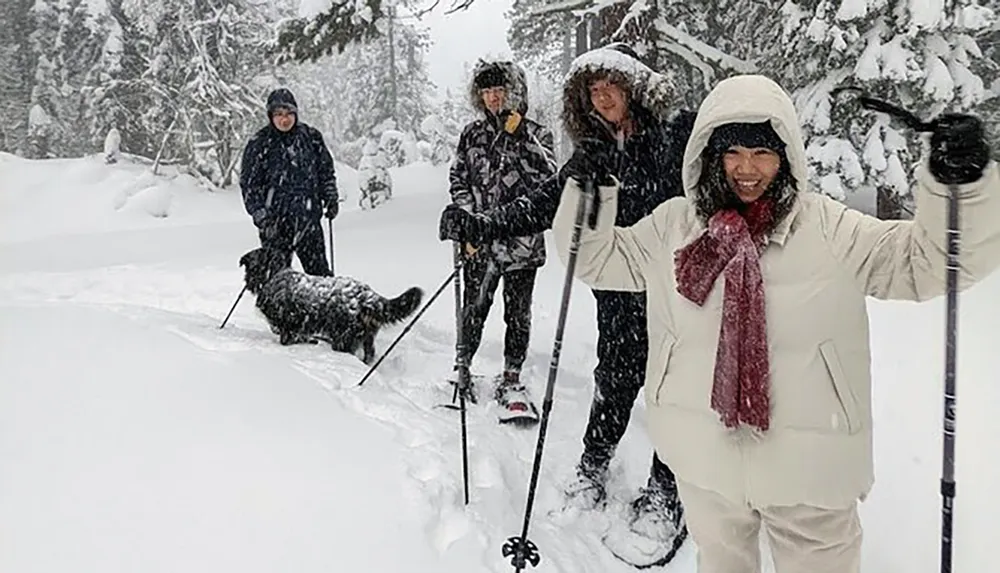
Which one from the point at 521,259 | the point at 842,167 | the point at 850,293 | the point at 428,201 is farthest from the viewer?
the point at 428,201

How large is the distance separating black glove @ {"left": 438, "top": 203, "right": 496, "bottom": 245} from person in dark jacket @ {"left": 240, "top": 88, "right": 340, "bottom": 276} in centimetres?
286

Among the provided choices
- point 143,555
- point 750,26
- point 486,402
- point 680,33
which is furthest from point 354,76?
point 143,555

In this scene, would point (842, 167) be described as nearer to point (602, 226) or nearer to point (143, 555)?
point (602, 226)

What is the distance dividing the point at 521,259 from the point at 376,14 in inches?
176

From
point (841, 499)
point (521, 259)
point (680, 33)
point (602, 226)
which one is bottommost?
point (841, 499)

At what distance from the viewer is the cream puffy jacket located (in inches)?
72.9

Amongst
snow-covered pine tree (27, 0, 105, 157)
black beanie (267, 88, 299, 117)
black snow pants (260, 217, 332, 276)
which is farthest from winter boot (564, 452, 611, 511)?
snow-covered pine tree (27, 0, 105, 157)

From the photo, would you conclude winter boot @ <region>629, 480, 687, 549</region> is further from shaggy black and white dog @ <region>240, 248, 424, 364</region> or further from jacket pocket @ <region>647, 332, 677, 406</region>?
shaggy black and white dog @ <region>240, 248, 424, 364</region>

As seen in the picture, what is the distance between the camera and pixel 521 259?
4344mm

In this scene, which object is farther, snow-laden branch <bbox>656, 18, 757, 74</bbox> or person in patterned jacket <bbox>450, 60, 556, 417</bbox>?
snow-laden branch <bbox>656, 18, 757, 74</bbox>

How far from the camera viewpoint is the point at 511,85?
4156 mm

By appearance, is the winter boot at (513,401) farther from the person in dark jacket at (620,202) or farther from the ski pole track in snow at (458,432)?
the person in dark jacket at (620,202)

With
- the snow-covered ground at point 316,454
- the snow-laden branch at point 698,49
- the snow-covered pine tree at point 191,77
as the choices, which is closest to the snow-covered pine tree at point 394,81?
the snow-covered pine tree at point 191,77

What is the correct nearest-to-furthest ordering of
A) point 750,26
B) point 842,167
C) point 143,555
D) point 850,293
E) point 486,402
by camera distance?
point 850,293
point 143,555
point 486,402
point 842,167
point 750,26
